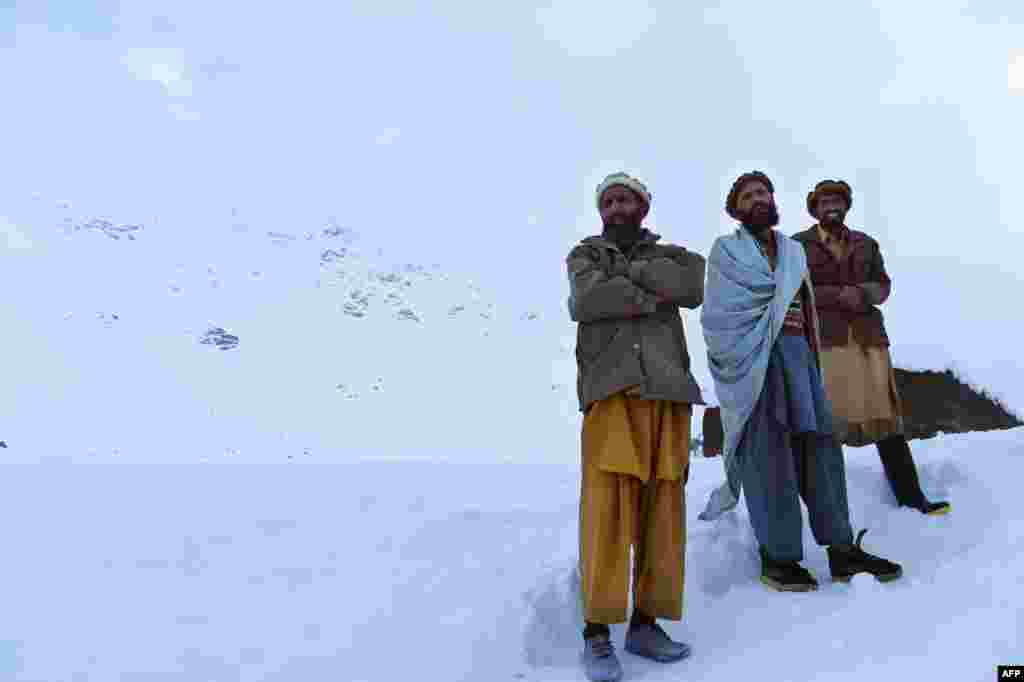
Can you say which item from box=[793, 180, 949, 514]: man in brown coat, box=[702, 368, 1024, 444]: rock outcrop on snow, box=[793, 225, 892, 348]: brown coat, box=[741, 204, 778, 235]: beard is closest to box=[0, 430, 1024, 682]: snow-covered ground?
box=[793, 180, 949, 514]: man in brown coat

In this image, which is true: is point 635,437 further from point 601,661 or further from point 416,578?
point 416,578

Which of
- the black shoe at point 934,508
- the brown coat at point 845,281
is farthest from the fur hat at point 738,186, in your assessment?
the black shoe at point 934,508

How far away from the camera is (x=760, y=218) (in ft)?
12.0

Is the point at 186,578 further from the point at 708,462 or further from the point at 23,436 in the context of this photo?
the point at 23,436

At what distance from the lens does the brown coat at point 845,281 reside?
160 inches

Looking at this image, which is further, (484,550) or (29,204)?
(29,204)

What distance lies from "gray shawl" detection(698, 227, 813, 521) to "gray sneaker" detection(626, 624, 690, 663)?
90 cm

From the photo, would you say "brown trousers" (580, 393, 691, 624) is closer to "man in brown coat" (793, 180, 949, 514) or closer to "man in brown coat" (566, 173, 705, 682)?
Answer: "man in brown coat" (566, 173, 705, 682)

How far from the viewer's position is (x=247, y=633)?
300 cm

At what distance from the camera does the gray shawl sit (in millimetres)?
3498

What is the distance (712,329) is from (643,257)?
0.56 m

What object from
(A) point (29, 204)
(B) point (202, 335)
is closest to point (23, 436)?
(B) point (202, 335)

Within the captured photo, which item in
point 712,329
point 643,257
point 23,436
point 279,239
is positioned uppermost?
point 279,239

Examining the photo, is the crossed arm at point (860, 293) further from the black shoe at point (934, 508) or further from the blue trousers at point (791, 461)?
the black shoe at point (934, 508)
